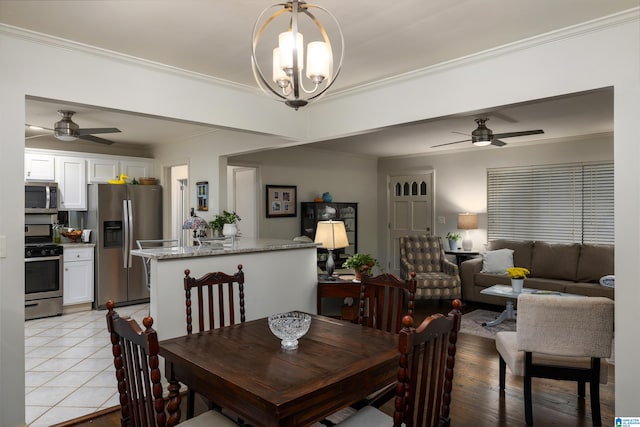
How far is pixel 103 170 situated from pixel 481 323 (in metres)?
5.59

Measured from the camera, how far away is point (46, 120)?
4.86 m

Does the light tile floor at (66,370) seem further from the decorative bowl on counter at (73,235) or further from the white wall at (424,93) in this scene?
the decorative bowl on counter at (73,235)

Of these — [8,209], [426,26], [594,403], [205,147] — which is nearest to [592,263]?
[594,403]

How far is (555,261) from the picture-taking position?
582cm

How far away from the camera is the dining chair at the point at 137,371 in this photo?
1430mm

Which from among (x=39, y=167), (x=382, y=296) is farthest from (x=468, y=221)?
(x=39, y=167)

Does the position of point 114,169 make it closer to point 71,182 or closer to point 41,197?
point 71,182

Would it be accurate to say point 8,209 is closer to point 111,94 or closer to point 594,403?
point 111,94

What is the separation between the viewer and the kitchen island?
3.08 m

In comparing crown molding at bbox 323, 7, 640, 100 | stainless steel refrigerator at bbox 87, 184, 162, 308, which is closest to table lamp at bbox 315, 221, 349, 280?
crown molding at bbox 323, 7, 640, 100

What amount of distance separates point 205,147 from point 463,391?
4.09 meters

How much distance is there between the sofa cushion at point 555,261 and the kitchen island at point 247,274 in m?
3.61

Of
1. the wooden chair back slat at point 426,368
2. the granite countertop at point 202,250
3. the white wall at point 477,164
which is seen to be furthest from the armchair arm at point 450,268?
the wooden chair back slat at point 426,368

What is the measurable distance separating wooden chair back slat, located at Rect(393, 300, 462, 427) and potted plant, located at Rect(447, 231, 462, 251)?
17.8 ft
